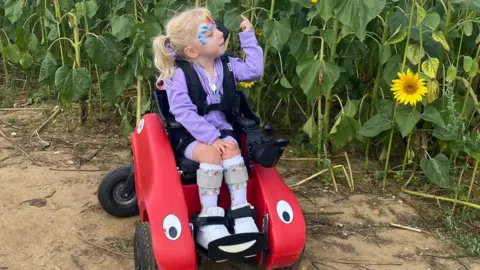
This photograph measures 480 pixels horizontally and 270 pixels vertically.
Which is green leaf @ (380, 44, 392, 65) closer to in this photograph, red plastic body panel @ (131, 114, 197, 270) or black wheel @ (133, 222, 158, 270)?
red plastic body panel @ (131, 114, 197, 270)

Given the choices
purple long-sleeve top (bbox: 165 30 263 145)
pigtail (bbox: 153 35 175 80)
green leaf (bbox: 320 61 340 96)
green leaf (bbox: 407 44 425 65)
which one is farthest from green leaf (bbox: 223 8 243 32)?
green leaf (bbox: 407 44 425 65)

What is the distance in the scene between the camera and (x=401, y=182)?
358 centimetres

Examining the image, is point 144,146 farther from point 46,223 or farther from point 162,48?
point 46,223

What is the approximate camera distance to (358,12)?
291cm

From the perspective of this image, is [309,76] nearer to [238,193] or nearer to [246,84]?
[246,84]

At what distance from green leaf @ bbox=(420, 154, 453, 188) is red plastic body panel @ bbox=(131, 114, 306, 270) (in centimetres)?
106

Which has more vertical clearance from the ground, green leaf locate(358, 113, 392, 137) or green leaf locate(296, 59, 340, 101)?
green leaf locate(296, 59, 340, 101)

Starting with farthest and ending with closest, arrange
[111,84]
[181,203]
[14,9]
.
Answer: [14,9], [111,84], [181,203]

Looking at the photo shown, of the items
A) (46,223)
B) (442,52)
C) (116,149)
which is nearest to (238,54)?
(116,149)

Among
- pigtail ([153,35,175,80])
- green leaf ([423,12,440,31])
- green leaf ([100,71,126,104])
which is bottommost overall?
green leaf ([100,71,126,104])

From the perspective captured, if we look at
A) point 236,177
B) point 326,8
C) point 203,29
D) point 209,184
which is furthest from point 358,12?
point 209,184

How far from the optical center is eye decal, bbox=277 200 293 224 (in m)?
2.48

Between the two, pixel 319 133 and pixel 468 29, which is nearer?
pixel 468 29

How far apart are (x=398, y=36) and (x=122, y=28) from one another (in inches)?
65.4
